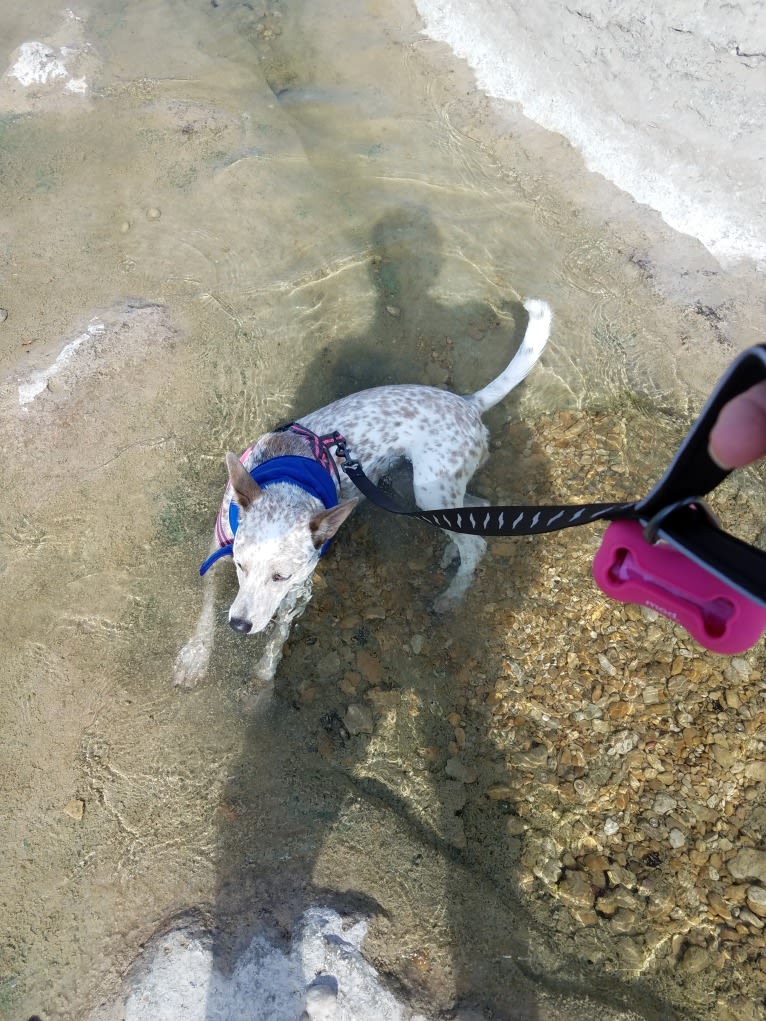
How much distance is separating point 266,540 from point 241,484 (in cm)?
31

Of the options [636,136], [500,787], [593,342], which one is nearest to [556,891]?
[500,787]

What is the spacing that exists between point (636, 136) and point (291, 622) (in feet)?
15.1

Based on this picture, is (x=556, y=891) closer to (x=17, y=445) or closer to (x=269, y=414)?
(x=269, y=414)

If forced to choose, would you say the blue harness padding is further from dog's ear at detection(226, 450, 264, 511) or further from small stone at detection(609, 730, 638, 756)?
small stone at detection(609, 730, 638, 756)

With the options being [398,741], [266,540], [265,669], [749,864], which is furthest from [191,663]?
[749,864]

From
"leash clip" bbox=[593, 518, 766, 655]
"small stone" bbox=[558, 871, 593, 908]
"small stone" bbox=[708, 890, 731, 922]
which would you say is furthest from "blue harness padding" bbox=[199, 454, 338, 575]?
"small stone" bbox=[708, 890, 731, 922]

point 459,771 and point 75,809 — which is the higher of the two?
point 459,771

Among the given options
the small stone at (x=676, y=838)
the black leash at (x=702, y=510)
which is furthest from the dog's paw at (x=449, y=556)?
the black leash at (x=702, y=510)

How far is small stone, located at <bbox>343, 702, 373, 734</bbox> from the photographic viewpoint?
11.4ft

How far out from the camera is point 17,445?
3707mm

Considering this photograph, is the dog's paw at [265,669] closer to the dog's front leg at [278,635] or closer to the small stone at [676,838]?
the dog's front leg at [278,635]

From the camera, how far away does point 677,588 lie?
1.81 m

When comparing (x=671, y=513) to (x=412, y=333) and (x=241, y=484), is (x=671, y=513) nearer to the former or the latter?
(x=241, y=484)

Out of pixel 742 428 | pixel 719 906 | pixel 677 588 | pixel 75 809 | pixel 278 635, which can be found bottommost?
pixel 75 809
